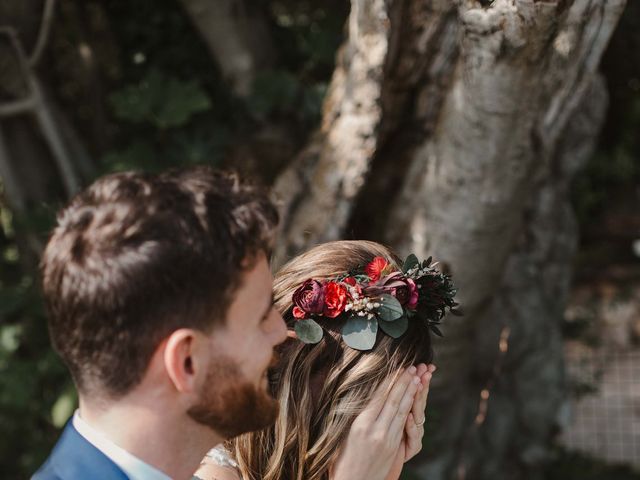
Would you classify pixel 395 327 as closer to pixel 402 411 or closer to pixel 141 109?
pixel 402 411

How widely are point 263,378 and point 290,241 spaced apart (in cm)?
202

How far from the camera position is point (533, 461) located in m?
4.63

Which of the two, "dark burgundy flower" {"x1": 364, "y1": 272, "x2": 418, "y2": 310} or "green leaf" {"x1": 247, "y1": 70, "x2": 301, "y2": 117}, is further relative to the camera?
A: "green leaf" {"x1": 247, "y1": 70, "x2": 301, "y2": 117}

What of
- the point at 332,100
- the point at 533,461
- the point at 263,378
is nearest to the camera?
the point at 263,378

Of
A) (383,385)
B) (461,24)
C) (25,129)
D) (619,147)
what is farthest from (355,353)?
(619,147)

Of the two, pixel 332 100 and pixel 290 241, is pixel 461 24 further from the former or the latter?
pixel 290 241

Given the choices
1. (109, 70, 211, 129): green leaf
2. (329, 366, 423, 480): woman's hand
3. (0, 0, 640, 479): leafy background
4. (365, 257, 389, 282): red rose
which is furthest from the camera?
(0, 0, 640, 479): leafy background

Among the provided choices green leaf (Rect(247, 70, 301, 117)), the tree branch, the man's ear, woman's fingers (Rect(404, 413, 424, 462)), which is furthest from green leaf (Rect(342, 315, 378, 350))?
the tree branch

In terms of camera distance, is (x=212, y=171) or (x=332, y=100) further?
(x=332, y=100)

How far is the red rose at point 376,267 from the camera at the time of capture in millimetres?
2096

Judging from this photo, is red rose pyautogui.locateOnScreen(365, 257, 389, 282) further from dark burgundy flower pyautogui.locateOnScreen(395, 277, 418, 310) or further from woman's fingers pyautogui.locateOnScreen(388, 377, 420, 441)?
woman's fingers pyautogui.locateOnScreen(388, 377, 420, 441)

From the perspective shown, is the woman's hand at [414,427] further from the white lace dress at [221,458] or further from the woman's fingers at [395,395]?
the white lace dress at [221,458]

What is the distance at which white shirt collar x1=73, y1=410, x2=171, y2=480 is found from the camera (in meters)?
1.39

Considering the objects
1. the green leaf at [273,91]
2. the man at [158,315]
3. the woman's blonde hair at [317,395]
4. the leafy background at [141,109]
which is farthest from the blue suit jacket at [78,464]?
the green leaf at [273,91]
